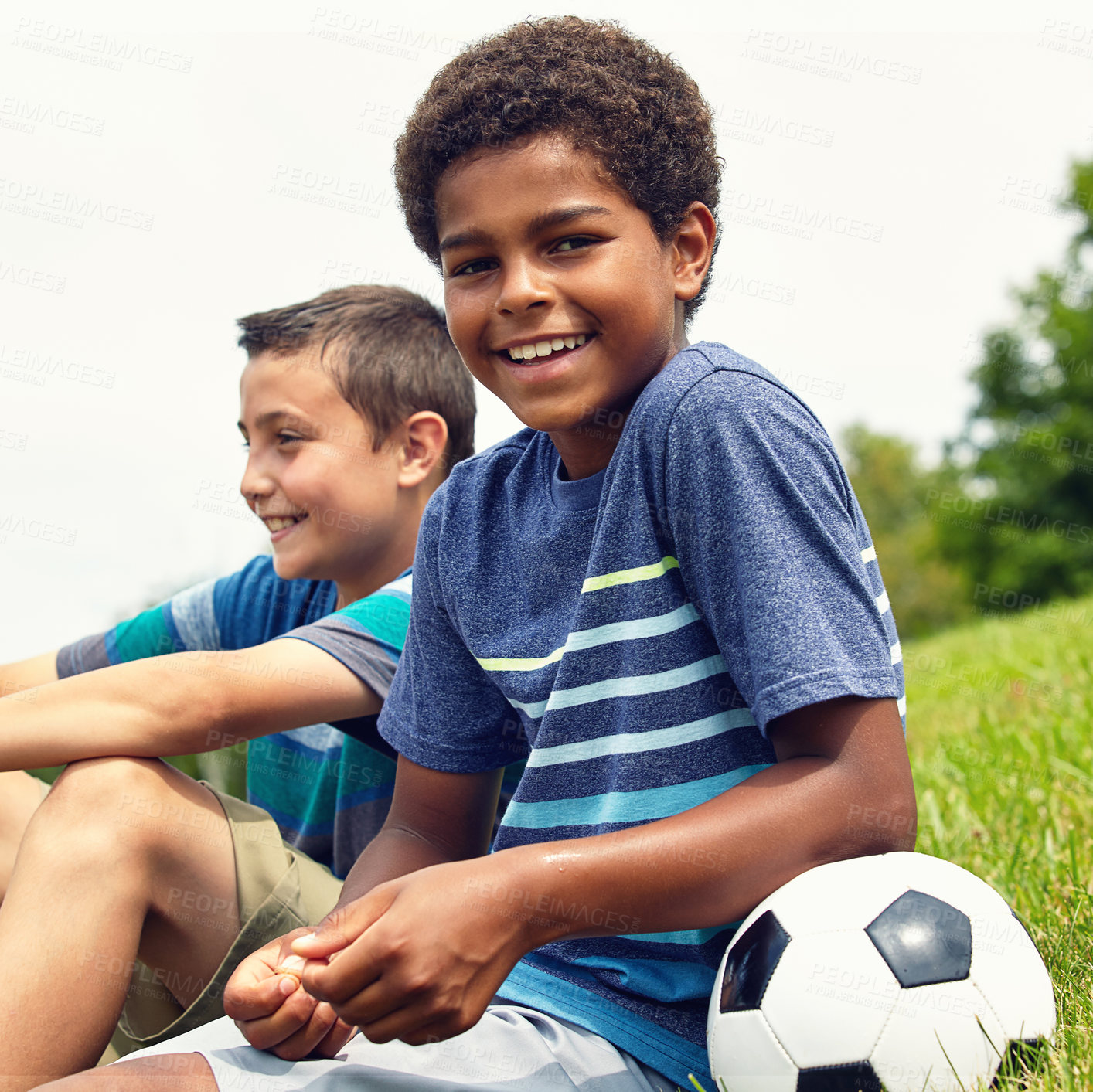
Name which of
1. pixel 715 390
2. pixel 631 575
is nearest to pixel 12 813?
pixel 631 575

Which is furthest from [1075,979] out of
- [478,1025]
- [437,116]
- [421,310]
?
[421,310]

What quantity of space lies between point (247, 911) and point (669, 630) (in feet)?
3.70

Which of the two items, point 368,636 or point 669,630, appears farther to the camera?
point 368,636

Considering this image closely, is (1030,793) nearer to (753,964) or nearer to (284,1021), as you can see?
(753,964)

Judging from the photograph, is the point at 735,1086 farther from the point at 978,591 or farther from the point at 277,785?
the point at 978,591

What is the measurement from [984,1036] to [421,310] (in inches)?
104

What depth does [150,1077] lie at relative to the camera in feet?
4.91

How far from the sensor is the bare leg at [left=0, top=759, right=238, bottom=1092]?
1.80 meters

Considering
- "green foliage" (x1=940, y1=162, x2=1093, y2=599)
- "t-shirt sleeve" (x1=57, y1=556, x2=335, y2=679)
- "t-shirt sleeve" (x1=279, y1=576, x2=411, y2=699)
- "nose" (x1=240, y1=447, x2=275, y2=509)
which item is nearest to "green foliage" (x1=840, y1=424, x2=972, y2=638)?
"green foliage" (x1=940, y1=162, x2=1093, y2=599)

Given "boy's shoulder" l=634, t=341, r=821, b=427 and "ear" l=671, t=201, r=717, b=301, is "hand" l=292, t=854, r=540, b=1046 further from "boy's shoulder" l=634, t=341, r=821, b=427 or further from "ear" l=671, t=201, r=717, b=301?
"ear" l=671, t=201, r=717, b=301

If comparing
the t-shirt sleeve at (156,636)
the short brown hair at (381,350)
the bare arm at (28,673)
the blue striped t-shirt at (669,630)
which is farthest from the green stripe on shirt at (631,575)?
the bare arm at (28,673)

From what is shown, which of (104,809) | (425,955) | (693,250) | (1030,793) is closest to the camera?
(425,955)

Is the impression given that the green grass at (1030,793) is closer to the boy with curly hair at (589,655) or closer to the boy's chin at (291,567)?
the boy with curly hair at (589,655)

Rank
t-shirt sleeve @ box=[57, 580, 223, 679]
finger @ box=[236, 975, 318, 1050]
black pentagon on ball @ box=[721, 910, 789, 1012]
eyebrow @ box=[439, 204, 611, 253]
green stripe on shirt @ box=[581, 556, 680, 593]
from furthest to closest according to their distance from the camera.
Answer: t-shirt sleeve @ box=[57, 580, 223, 679] < eyebrow @ box=[439, 204, 611, 253] < green stripe on shirt @ box=[581, 556, 680, 593] < finger @ box=[236, 975, 318, 1050] < black pentagon on ball @ box=[721, 910, 789, 1012]
